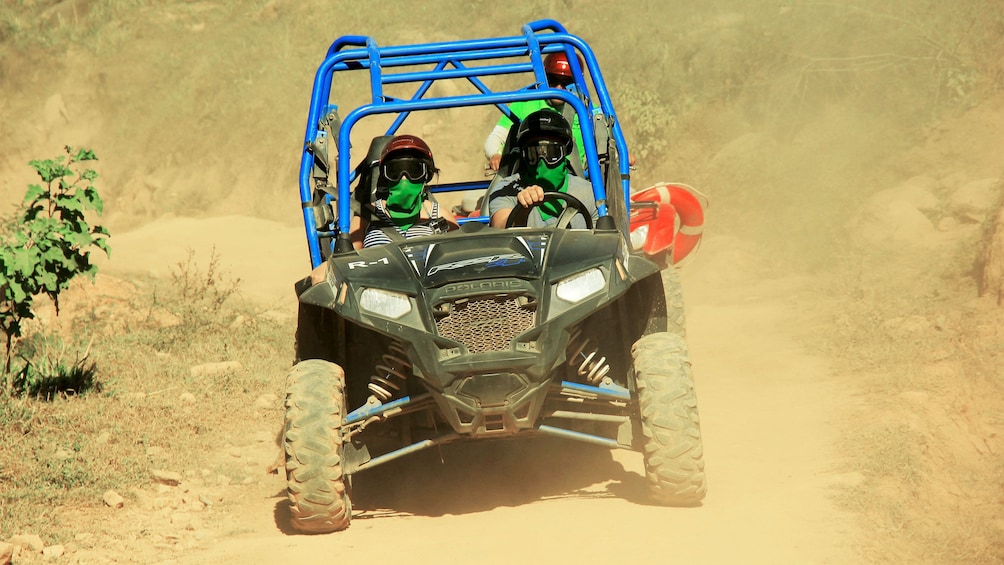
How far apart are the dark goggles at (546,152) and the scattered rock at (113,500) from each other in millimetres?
2654

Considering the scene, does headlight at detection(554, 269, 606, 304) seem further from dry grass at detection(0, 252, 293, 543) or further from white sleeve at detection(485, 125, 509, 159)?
white sleeve at detection(485, 125, 509, 159)

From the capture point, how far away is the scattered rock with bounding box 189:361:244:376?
25.9 feet

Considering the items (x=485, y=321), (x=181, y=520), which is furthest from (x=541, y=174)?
(x=181, y=520)

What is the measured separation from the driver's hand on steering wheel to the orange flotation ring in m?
2.26

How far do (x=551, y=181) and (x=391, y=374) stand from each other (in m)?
1.44

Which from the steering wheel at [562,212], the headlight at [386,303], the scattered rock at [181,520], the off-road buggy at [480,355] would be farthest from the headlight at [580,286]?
the scattered rock at [181,520]

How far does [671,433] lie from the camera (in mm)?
4852

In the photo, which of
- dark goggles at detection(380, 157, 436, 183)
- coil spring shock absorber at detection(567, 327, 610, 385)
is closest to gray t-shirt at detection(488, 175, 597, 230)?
dark goggles at detection(380, 157, 436, 183)

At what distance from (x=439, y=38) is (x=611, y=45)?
349cm

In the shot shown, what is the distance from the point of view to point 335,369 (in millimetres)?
→ 5035

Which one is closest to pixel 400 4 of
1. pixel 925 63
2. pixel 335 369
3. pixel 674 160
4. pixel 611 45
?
pixel 611 45

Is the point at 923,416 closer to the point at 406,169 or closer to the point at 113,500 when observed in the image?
the point at 406,169

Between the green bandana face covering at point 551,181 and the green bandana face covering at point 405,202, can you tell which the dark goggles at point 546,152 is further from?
the green bandana face covering at point 405,202

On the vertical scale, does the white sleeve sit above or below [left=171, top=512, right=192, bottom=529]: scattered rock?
above
